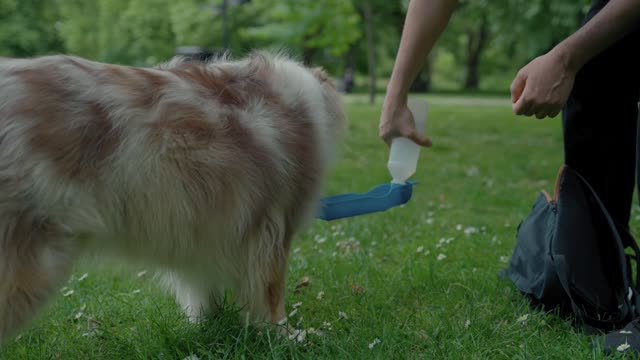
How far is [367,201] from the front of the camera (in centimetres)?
297

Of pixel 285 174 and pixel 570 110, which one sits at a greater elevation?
pixel 570 110

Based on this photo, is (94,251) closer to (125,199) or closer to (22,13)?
(125,199)

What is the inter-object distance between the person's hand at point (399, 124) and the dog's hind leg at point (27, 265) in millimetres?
1289

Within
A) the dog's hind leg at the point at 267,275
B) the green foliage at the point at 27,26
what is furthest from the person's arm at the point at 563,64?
the green foliage at the point at 27,26

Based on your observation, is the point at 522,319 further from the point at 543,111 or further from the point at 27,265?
the point at 27,265

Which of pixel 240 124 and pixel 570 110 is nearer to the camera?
pixel 240 124

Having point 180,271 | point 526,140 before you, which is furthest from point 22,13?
point 180,271

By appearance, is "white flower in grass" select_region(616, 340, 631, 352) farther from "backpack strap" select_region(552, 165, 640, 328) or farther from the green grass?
"backpack strap" select_region(552, 165, 640, 328)

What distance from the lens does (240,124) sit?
2.41 m

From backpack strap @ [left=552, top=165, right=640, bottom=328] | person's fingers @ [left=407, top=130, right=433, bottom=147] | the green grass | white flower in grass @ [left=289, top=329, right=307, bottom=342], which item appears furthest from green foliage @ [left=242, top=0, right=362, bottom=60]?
white flower in grass @ [left=289, top=329, right=307, bottom=342]

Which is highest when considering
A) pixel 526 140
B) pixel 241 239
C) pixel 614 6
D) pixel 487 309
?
pixel 614 6

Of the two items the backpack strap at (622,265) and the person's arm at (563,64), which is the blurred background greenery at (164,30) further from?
the person's arm at (563,64)

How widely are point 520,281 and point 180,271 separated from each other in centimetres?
150

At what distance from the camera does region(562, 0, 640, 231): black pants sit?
2836mm
